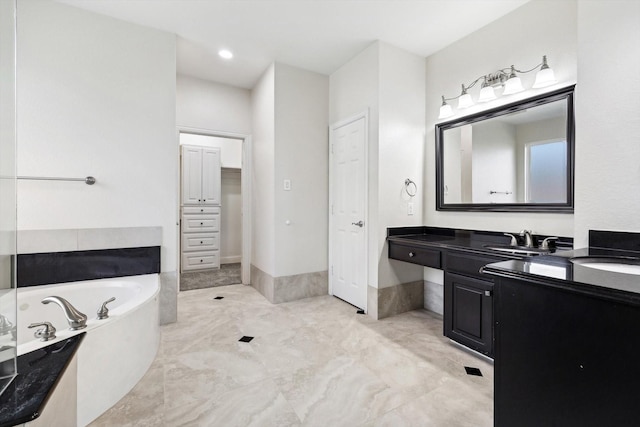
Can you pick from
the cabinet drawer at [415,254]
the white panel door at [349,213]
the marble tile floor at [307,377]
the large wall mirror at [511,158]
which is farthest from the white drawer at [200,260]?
the large wall mirror at [511,158]

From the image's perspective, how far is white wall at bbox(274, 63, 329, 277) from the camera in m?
3.30

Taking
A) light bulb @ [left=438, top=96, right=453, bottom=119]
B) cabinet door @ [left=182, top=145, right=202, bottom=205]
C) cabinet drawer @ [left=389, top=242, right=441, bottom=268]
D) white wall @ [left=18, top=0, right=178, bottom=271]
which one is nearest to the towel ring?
cabinet drawer @ [left=389, top=242, right=441, bottom=268]

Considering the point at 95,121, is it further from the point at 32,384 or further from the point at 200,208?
the point at 200,208

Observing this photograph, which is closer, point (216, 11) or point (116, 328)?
point (116, 328)

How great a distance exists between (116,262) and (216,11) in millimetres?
2274

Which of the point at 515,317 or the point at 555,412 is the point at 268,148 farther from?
the point at 555,412

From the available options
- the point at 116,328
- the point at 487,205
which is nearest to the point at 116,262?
the point at 116,328

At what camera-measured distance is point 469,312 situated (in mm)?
2094

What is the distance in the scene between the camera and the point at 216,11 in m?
2.42

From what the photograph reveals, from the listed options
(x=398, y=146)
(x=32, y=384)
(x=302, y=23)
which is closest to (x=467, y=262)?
(x=398, y=146)

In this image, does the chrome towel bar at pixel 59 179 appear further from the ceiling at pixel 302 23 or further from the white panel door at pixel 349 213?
the white panel door at pixel 349 213

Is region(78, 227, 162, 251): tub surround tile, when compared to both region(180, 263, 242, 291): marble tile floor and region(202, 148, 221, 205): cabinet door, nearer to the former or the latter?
region(180, 263, 242, 291): marble tile floor

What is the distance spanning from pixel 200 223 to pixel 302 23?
11.5 ft

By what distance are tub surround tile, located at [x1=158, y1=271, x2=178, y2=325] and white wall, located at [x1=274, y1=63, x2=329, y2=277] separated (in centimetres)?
105
